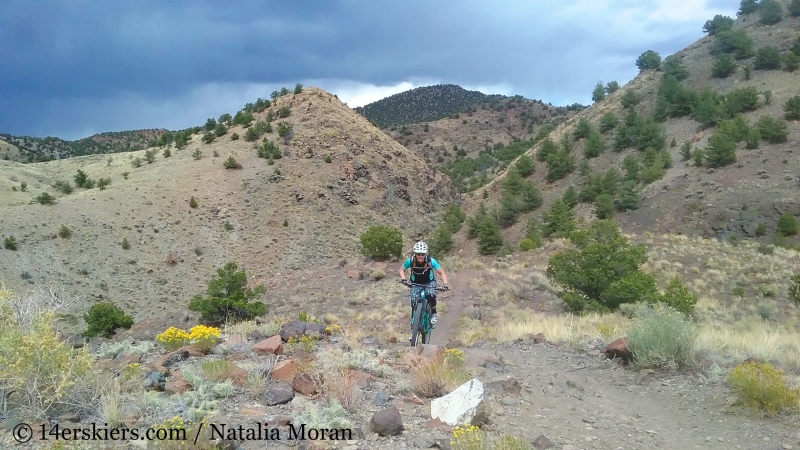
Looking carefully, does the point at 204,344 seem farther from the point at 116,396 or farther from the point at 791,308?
the point at 791,308

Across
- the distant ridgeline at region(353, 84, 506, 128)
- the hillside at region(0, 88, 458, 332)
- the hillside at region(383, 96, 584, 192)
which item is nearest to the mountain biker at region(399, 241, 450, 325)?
the hillside at region(0, 88, 458, 332)

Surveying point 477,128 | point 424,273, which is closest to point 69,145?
point 477,128

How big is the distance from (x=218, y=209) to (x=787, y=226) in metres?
→ 37.2

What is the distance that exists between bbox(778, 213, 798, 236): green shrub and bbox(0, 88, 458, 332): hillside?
24826 mm

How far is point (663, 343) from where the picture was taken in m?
7.34

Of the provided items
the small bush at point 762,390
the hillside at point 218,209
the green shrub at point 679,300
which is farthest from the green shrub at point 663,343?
the hillside at point 218,209

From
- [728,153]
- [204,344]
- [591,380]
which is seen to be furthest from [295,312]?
[728,153]

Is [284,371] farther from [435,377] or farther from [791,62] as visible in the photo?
[791,62]

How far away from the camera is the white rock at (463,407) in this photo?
4957mm

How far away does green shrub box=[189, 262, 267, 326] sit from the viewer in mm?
20344

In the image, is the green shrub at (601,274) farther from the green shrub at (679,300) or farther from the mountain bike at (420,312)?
the mountain bike at (420,312)

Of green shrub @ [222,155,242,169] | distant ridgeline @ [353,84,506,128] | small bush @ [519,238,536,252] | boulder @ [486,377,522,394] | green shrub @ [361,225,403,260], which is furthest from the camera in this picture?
distant ridgeline @ [353,84,506,128]

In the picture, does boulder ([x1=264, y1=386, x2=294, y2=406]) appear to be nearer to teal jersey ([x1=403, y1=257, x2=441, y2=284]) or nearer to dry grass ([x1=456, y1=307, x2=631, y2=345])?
teal jersey ([x1=403, y1=257, x2=441, y2=284])

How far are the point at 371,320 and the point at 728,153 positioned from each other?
3450 centimetres
